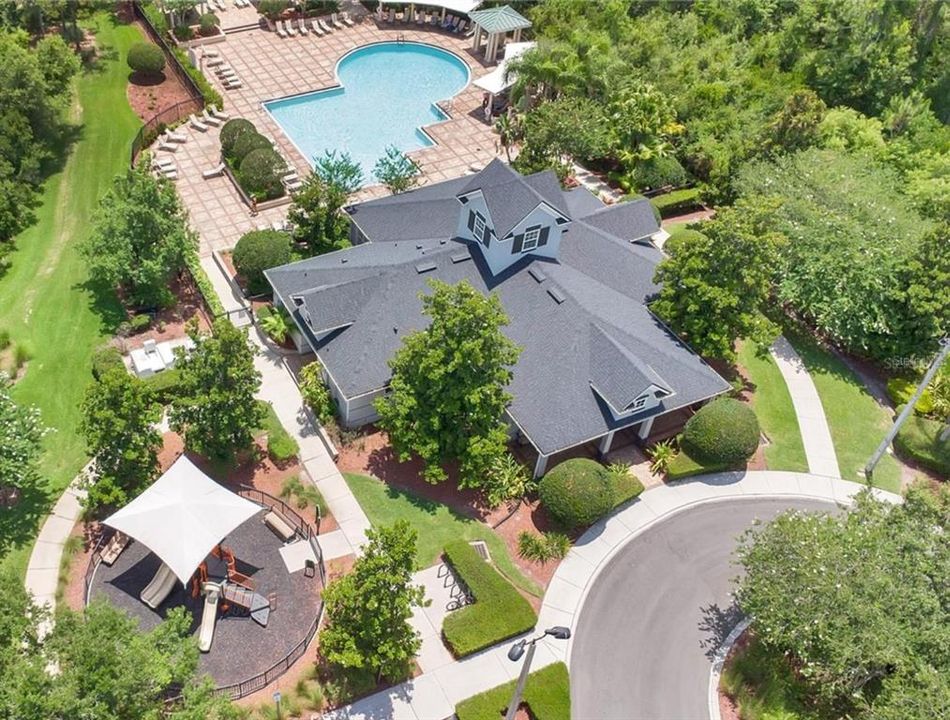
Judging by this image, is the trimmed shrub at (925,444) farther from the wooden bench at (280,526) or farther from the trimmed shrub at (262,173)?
the trimmed shrub at (262,173)

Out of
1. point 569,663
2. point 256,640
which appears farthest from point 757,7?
point 256,640

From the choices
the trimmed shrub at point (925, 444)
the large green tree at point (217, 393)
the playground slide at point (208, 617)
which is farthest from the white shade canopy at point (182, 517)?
the trimmed shrub at point (925, 444)

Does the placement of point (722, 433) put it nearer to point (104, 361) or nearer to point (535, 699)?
point (535, 699)

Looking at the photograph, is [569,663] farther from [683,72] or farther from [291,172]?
[683,72]

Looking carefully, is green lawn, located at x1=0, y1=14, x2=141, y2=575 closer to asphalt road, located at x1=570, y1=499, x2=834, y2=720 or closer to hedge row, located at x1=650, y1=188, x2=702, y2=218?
asphalt road, located at x1=570, y1=499, x2=834, y2=720

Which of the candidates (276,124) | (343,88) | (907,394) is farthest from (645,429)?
(343,88)
